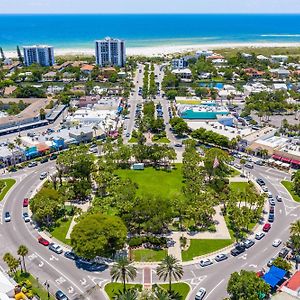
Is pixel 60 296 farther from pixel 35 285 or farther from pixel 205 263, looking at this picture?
pixel 205 263

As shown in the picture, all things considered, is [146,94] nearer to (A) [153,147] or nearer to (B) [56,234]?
(A) [153,147]

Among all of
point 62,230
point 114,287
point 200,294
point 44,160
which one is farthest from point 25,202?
point 200,294

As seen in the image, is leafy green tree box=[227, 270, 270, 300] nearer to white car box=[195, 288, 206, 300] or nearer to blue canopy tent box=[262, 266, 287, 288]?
blue canopy tent box=[262, 266, 287, 288]

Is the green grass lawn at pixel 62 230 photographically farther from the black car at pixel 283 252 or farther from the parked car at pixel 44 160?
the black car at pixel 283 252

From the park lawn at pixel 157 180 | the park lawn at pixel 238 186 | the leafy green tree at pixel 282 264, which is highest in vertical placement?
the leafy green tree at pixel 282 264

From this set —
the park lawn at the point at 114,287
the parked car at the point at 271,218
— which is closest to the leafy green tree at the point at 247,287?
the park lawn at the point at 114,287

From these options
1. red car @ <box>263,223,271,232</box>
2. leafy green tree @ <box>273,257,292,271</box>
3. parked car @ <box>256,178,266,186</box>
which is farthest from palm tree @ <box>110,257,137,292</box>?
parked car @ <box>256,178,266,186</box>
